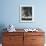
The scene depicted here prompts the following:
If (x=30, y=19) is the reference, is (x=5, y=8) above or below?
above

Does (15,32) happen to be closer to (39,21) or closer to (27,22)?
(27,22)

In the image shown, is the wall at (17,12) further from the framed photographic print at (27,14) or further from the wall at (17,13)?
the framed photographic print at (27,14)

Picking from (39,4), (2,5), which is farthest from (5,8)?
(39,4)

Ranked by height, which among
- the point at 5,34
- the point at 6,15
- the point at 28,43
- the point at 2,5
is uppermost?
the point at 2,5

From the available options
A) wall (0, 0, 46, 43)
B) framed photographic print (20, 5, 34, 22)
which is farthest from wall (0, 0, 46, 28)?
framed photographic print (20, 5, 34, 22)

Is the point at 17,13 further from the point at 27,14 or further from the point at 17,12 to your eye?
the point at 27,14

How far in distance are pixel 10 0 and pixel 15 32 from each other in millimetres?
1140

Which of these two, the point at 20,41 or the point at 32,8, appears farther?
the point at 32,8

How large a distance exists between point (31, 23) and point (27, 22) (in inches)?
5.5

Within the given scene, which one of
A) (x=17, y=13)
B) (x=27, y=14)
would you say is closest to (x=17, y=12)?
(x=17, y=13)

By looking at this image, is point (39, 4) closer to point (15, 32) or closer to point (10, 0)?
point (10, 0)

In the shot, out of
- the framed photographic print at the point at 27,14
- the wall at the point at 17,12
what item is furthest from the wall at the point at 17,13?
the framed photographic print at the point at 27,14

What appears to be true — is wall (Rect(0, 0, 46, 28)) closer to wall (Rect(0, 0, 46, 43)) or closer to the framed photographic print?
wall (Rect(0, 0, 46, 43))

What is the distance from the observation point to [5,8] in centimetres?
416
